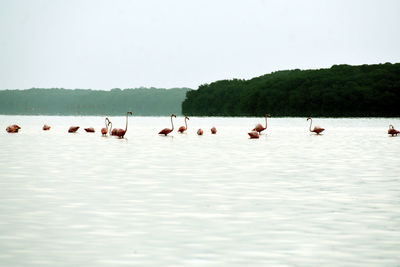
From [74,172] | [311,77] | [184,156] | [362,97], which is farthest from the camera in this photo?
[311,77]

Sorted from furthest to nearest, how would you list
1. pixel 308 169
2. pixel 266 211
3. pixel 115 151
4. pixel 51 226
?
pixel 115 151 → pixel 308 169 → pixel 266 211 → pixel 51 226

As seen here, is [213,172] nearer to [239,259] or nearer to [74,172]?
[74,172]

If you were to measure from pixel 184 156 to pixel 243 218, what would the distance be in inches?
607

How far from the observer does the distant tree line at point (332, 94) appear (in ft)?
473

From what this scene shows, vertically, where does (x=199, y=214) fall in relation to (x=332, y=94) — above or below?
below

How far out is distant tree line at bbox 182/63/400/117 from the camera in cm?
14412

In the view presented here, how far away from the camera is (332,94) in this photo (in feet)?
493

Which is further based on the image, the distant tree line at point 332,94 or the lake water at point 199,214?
the distant tree line at point 332,94

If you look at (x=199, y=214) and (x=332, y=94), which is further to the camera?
(x=332, y=94)

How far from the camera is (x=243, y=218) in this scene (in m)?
11.7

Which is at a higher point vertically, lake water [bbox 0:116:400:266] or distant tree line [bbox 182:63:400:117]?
distant tree line [bbox 182:63:400:117]

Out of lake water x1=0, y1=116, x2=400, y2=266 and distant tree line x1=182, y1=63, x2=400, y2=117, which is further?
distant tree line x1=182, y1=63, x2=400, y2=117

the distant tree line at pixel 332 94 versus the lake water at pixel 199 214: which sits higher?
the distant tree line at pixel 332 94

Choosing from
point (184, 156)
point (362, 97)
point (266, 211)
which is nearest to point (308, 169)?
point (184, 156)
